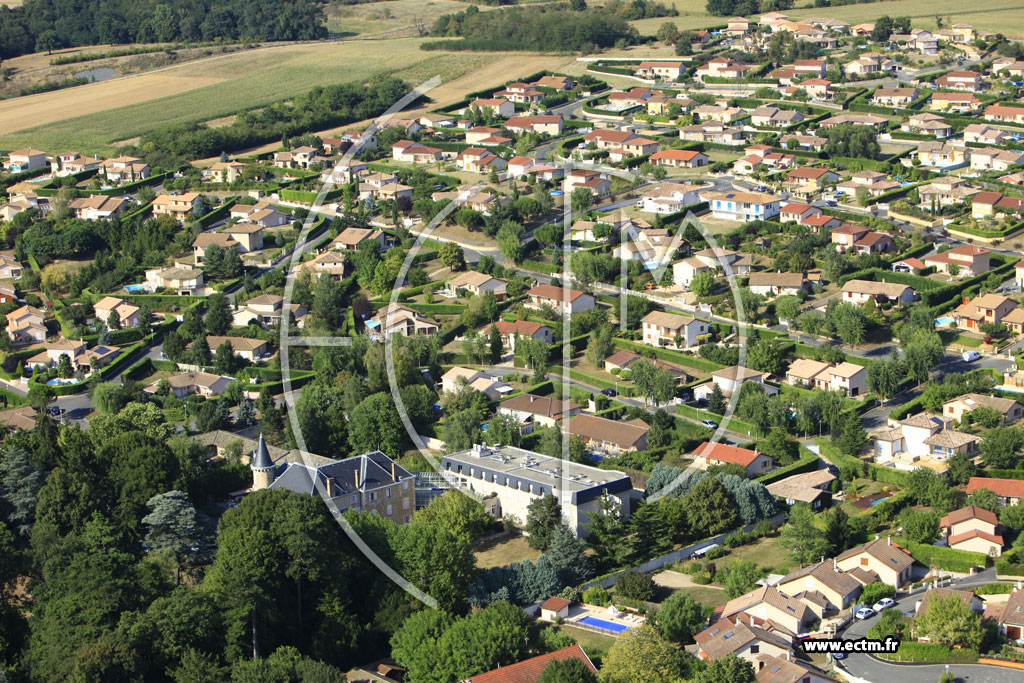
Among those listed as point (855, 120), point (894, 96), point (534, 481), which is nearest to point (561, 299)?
point (534, 481)

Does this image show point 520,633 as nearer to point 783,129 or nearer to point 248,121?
point 783,129

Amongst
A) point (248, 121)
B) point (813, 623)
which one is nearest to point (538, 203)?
point (248, 121)

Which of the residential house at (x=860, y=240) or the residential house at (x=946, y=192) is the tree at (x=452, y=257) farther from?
the residential house at (x=946, y=192)

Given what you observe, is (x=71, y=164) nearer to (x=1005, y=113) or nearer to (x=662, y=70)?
(x=662, y=70)

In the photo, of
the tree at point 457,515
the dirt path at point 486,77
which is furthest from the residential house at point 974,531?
the dirt path at point 486,77

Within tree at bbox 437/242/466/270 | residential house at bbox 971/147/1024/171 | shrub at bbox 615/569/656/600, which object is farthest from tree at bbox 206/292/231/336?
residential house at bbox 971/147/1024/171

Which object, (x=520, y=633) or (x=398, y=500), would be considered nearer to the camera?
(x=520, y=633)
